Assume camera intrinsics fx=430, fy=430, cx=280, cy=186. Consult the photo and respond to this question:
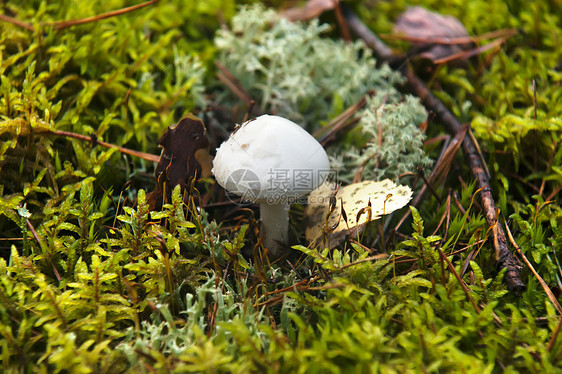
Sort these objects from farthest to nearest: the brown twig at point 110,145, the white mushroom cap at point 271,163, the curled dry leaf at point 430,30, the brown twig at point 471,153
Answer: the curled dry leaf at point 430,30, the brown twig at point 110,145, the brown twig at point 471,153, the white mushroom cap at point 271,163

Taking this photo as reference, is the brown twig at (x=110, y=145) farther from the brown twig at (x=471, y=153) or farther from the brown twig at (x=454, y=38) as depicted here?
the brown twig at (x=454, y=38)

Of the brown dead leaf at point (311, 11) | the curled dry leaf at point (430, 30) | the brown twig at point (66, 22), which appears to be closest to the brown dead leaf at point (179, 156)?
the brown twig at point (66, 22)

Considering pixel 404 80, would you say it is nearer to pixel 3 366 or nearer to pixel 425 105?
pixel 425 105

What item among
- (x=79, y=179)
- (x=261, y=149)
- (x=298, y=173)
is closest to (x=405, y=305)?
(x=298, y=173)

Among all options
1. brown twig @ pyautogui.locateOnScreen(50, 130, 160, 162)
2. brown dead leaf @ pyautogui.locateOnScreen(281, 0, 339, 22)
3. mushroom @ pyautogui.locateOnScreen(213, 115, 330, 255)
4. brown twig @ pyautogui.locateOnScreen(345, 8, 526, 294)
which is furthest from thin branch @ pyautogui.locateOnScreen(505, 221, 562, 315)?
brown dead leaf @ pyautogui.locateOnScreen(281, 0, 339, 22)

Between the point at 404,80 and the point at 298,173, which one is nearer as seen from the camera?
the point at 298,173

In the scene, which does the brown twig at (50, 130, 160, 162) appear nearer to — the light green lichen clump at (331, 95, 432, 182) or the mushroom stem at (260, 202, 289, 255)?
the mushroom stem at (260, 202, 289, 255)

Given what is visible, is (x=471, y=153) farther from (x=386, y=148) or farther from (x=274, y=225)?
(x=274, y=225)
